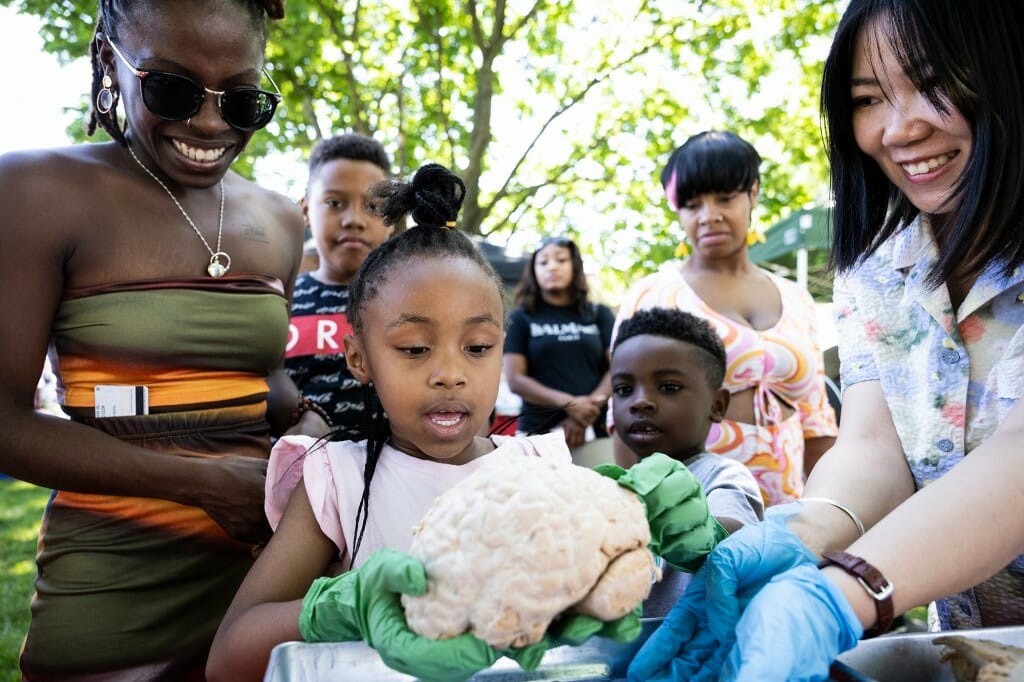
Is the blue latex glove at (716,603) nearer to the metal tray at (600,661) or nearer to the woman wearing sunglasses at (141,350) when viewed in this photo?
the metal tray at (600,661)

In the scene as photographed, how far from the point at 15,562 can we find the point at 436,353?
5.59 m

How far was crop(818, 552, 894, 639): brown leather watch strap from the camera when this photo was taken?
1.21 metres

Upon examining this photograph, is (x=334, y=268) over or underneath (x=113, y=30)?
underneath

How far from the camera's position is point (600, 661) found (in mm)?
1321

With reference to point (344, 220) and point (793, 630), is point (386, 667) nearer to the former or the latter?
point (793, 630)

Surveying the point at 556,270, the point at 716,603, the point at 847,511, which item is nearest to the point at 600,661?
the point at 716,603

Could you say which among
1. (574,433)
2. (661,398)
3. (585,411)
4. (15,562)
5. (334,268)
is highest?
(334,268)

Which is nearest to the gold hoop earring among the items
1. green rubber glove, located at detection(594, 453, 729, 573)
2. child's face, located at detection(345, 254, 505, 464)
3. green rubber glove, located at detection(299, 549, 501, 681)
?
child's face, located at detection(345, 254, 505, 464)

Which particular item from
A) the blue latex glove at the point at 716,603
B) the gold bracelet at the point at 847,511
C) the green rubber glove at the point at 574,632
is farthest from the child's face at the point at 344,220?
the green rubber glove at the point at 574,632

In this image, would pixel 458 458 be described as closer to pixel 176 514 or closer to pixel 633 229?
pixel 176 514

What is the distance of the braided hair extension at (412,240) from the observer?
1863 millimetres

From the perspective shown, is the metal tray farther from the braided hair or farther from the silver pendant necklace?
the braided hair

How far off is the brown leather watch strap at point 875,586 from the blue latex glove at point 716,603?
57 millimetres

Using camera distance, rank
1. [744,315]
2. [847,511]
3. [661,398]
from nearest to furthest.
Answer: [847,511] → [661,398] → [744,315]
